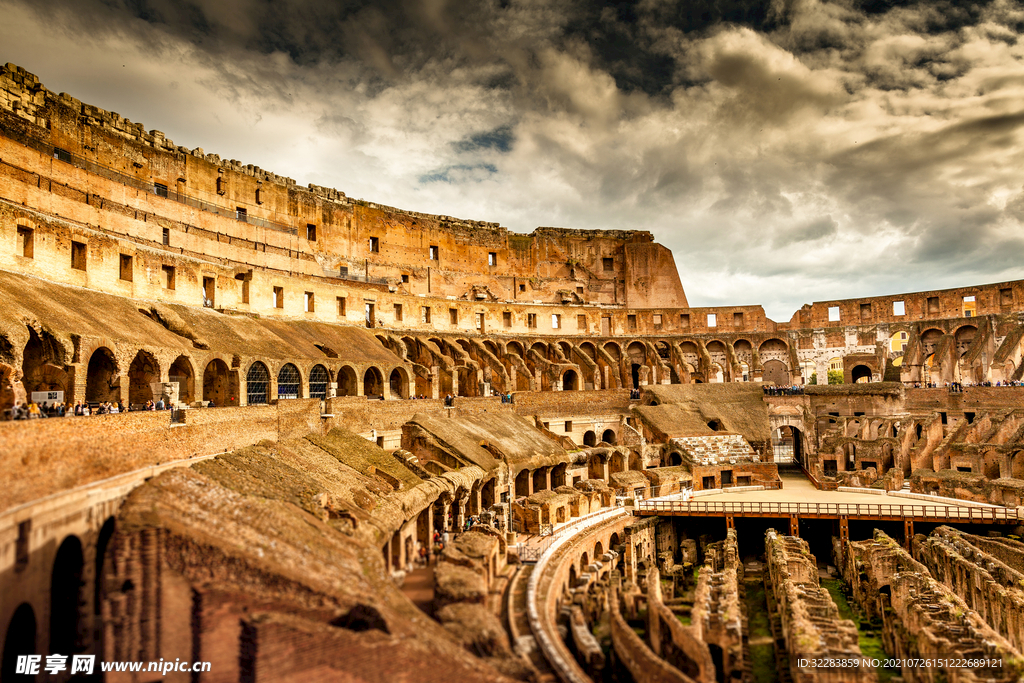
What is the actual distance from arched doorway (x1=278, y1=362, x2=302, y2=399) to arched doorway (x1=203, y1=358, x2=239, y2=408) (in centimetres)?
239

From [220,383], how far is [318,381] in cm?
534

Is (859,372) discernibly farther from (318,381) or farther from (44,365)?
(44,365)

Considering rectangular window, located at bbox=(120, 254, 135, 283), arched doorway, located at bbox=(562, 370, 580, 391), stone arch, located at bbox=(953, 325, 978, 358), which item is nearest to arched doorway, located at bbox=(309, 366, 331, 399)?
rectangular window, located at bbox=(120, 254, 135, 283)

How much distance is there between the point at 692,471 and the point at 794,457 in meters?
14.7

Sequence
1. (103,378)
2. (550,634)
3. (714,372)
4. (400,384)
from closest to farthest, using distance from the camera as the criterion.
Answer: (550,634) < (103,378) < (400,384) < (714,372)

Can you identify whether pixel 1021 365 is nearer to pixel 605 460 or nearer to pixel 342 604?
pixel 605 460

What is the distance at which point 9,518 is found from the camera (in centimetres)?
953

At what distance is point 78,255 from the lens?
2466 cm

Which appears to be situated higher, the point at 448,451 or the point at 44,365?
the point at 44,365

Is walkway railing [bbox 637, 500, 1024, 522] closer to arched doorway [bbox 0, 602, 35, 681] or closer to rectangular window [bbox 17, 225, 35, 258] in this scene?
arched doorway [bbox 0, 602, 35, 681]

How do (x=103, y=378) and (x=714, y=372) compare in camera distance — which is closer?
(x=103, y=378)

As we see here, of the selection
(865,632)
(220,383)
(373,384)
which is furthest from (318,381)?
(865,632)

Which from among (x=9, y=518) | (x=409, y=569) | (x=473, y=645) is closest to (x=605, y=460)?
(x=409, y=569)

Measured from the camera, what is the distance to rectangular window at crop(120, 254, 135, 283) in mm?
26752
